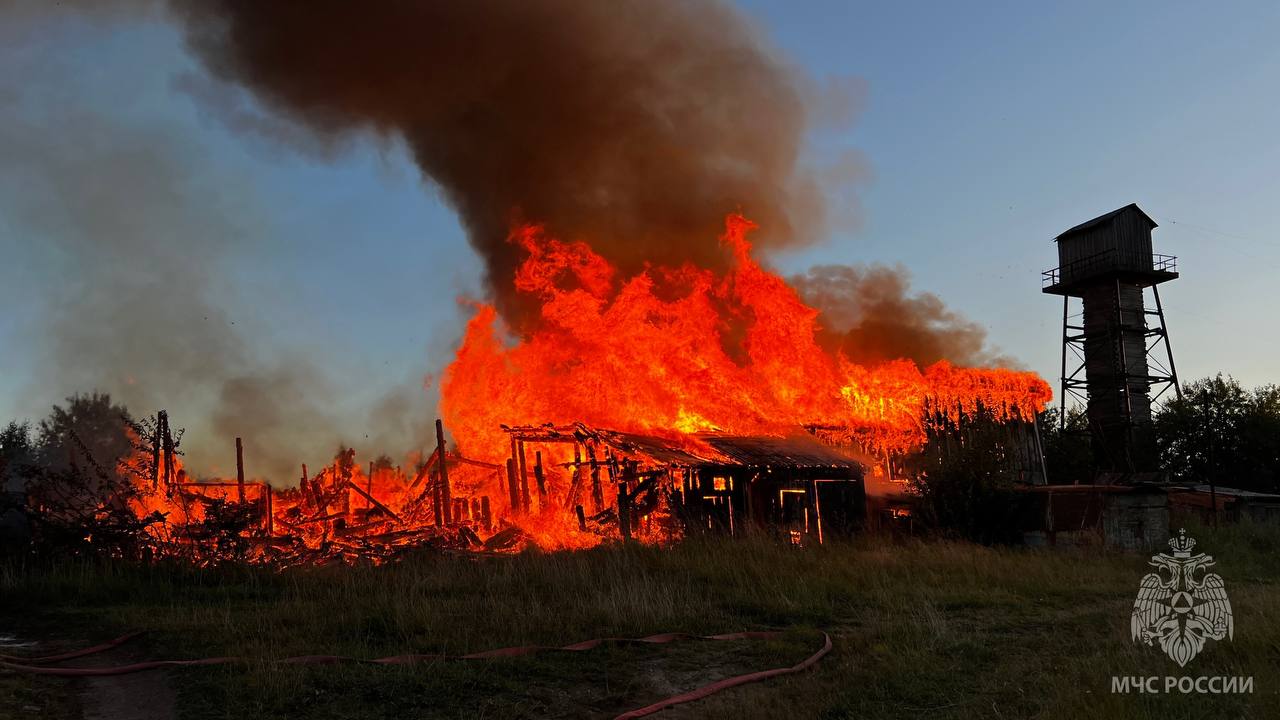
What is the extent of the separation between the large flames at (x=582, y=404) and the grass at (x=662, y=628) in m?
3.43

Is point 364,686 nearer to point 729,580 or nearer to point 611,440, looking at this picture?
point 729,580

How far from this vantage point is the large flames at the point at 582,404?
1977 cm

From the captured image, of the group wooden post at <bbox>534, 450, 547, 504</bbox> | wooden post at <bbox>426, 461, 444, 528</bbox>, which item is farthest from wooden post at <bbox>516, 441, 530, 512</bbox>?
wooden post at <bbox>426, 461, 444, 528</bbox>

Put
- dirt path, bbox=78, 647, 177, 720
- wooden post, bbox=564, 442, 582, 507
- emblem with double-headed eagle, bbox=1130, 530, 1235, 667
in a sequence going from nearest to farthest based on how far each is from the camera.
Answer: dirt path, bbox=78, 647, 177, 720
emblem with double-headed eagle, bbox=1130, 530, 1235, 667
wooden post, bbox=564, 442, 582, 507

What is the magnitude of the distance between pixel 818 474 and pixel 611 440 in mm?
6530

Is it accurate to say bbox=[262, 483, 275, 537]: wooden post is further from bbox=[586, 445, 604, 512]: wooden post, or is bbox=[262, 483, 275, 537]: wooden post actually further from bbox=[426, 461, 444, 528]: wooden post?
bbox=[586, 445, 604, 512]: wooden post

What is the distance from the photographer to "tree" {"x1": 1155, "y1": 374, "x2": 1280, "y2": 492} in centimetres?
4062

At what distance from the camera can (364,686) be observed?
318 inches

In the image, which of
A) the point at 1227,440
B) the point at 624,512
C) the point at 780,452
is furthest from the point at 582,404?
the point at 1227,440

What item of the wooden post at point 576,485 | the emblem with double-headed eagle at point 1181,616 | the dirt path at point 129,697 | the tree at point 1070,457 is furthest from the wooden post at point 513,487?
the tree at point 1070,457

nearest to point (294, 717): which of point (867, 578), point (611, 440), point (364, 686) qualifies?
point (364, 686)

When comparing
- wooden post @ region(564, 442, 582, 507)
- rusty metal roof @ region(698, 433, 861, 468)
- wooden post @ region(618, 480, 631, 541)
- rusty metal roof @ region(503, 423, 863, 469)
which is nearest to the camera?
wooden post @ region(618, 480, 631, 541)

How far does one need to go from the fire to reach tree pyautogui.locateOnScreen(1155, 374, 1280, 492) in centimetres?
2072

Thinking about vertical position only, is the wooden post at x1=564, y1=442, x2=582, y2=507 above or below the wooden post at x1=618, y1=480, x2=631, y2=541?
above
